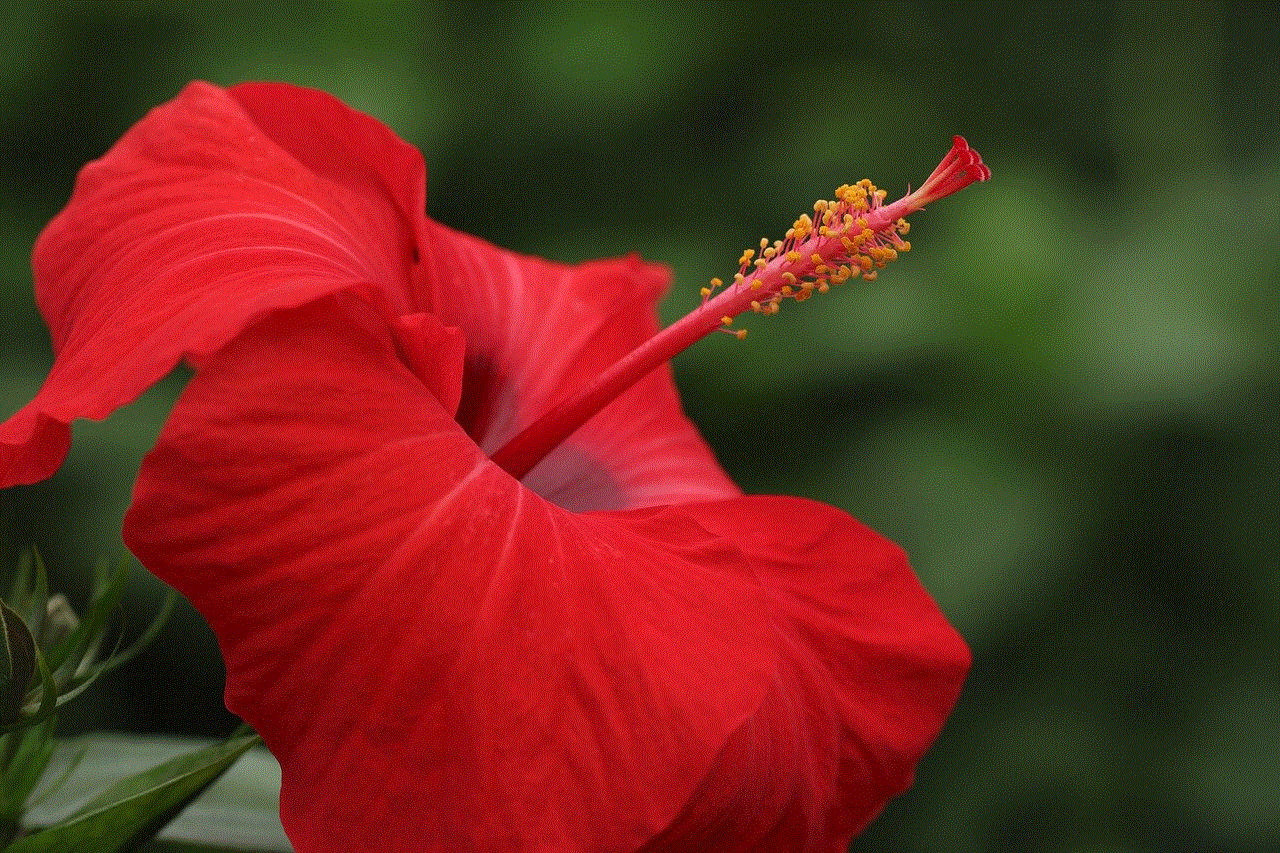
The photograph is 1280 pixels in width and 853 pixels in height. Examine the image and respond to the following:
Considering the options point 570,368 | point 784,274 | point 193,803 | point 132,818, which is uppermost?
point 784,274

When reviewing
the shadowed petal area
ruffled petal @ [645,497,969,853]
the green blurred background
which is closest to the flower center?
ruffled petal @ [645,497,969,853]

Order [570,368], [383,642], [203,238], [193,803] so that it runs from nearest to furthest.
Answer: [383,642]
[203,238]
[193,803]
[570,368]

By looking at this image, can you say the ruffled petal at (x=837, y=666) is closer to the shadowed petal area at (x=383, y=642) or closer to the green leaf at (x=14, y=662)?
the shadowed petal area at (x=383, y=642)

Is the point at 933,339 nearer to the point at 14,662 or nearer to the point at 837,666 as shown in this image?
the point at 837,666

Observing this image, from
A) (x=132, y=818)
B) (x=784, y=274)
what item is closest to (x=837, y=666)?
(x=784, y=274)

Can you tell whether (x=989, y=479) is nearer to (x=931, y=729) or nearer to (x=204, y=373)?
(x=931, y=729)

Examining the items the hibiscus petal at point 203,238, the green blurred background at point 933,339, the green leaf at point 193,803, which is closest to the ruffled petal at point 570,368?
the hibiscus petal at point 203,238
